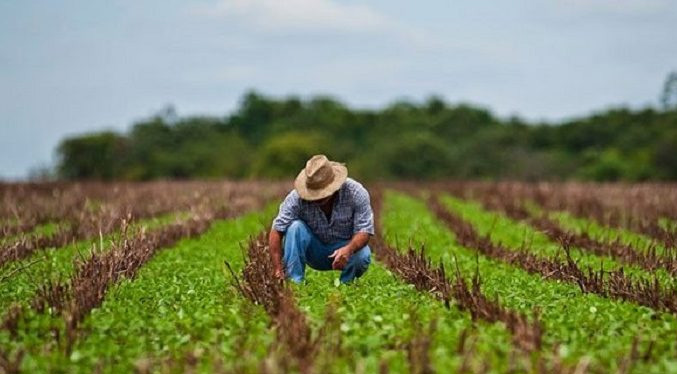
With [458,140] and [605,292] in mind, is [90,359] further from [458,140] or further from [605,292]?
[458,140]

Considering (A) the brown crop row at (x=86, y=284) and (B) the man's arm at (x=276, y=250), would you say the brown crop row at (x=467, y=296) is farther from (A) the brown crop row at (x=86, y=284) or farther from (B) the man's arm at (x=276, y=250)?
(A) the brown crop row at (x=86, y=284)

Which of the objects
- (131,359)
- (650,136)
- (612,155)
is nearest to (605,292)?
(131,359)

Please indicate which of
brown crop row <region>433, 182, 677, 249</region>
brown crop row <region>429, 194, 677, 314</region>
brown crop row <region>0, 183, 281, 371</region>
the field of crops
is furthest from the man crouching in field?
brown crop row <region>433, 182, 677, 249</region>

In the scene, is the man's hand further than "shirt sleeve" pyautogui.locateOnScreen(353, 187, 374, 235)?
No

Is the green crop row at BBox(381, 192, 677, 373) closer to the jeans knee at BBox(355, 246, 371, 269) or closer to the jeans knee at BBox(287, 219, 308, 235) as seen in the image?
the jeans knee at BBox(355, 246, 371, 269)

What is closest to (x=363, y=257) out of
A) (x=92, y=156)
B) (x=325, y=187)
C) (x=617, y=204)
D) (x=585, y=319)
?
(x=325, y=187)

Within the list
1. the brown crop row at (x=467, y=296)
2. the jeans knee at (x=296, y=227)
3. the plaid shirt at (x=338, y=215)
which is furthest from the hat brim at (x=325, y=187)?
the brown crop row at (x=467, y=296)

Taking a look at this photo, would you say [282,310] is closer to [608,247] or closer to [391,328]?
[391,328]

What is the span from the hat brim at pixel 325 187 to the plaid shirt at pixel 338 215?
23 centimetres

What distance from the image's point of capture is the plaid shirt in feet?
29.2

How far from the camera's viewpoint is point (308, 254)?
9.40 metres

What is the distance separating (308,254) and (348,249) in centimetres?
83

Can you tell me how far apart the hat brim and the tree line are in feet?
186

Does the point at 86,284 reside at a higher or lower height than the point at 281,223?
lower
